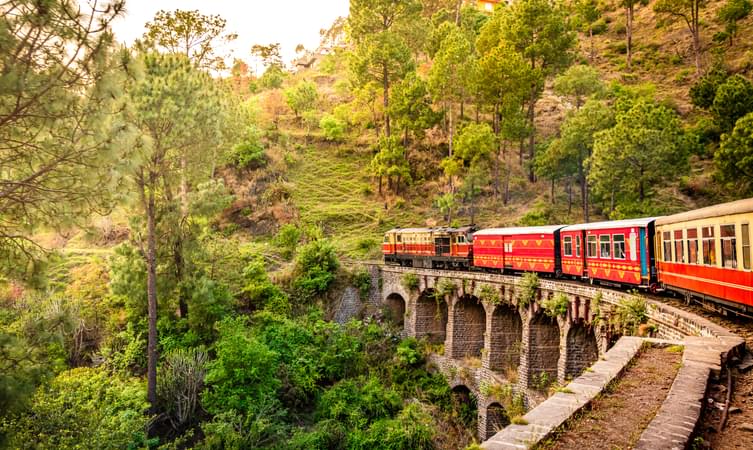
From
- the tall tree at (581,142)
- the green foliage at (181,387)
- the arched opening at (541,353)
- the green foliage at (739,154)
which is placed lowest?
the green foliage at (181,387)

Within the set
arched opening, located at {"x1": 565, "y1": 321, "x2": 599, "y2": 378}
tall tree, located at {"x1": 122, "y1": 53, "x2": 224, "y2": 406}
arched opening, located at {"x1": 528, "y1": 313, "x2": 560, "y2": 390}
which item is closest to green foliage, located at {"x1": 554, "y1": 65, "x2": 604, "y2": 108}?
arched opening, located at {"x1": 528, "y1": 313, "x2": 560, "y2": 390}

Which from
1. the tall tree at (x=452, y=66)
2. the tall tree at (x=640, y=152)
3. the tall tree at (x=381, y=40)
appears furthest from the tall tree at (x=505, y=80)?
the tall tree at (x=640, y=152)

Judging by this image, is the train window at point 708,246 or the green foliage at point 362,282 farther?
the green foliage at point 362,282

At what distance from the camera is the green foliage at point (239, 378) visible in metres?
15.6

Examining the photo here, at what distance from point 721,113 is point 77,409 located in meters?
32.4

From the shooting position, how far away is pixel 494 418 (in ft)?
59.1

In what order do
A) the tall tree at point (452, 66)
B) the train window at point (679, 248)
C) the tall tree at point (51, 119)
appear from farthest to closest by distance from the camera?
the tall tree at point (452, 66)
the train window at point (679, 248)
the tall tree at point (51, 119)

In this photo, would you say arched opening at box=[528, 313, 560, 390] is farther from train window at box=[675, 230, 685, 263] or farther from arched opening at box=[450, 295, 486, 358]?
train window at box=[675, 230, 685, 263]

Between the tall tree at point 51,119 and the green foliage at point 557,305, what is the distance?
12.1 metres

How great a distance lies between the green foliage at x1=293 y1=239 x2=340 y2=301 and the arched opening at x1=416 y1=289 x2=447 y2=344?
5.39 metres

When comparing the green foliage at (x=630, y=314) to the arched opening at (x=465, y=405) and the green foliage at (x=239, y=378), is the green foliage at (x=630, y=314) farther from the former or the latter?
the green foliage at (x=239, y=378)

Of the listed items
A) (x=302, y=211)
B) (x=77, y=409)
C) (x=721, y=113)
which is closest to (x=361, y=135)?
(x=302, y=211)

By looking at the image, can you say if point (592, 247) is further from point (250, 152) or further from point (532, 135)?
point (250, 152)

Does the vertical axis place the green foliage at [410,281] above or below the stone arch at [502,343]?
above
